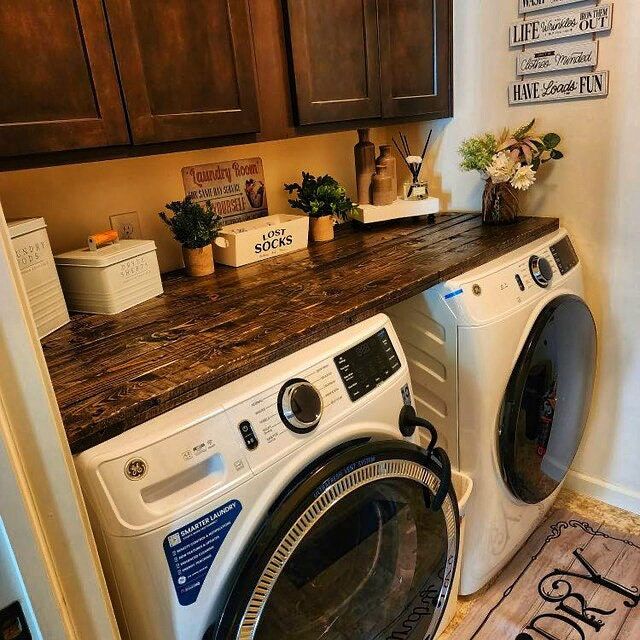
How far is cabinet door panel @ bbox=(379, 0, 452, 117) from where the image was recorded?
1.66 m

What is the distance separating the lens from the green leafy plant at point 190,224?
1440 mm

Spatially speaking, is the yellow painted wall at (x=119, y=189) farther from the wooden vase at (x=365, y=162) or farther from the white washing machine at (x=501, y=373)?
the white washing machine at (x=501, y=373)

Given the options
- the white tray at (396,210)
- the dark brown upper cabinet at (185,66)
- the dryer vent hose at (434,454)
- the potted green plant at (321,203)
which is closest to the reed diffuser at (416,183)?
the white tray at (396,210)

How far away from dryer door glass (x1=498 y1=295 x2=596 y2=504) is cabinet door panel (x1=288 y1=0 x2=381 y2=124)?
0.82 metres

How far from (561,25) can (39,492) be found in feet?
5.85

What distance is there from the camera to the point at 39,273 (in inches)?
44.4

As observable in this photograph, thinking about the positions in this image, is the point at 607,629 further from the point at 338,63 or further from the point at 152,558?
the point at 338,63

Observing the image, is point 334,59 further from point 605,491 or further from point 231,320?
point 605,491

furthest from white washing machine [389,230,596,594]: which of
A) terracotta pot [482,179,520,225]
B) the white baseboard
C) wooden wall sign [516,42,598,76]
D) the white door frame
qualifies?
the white door frame

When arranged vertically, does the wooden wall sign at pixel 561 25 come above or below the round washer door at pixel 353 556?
above

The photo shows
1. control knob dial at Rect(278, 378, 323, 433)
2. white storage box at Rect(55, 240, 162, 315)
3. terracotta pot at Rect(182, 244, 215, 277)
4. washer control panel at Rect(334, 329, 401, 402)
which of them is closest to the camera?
control knob dial at Rect(278, 378, 323, 433)

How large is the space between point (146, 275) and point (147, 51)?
1.63ft

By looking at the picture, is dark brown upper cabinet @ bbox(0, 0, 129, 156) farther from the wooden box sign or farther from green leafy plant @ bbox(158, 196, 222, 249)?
the wooden box sign

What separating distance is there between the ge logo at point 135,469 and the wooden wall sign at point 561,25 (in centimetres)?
166
